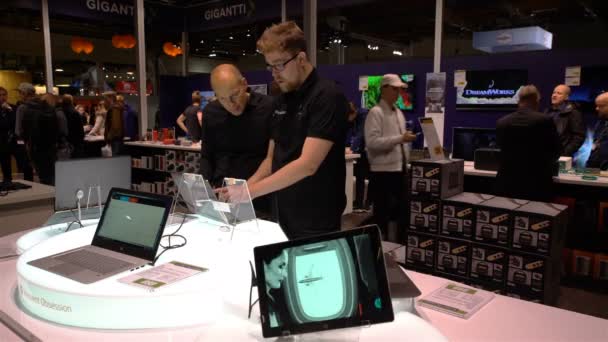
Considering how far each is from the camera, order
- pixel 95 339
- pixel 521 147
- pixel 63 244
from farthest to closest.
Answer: pixel 521 147
pixel 63 244
pixel 95 339

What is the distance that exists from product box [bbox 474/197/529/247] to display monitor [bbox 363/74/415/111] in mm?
3896

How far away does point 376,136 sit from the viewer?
4434mm

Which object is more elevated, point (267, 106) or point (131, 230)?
point (267, 106)

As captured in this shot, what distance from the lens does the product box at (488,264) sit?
11.3 ft

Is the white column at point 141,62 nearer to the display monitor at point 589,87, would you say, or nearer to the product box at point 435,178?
the product box at point 435,178

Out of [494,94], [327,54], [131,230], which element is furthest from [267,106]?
[327,54]

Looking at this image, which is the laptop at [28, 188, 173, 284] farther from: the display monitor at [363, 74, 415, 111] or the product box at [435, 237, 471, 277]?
the display monitor at [363, 74, 415, 111]

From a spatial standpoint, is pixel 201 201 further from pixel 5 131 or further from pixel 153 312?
pixel 5 131

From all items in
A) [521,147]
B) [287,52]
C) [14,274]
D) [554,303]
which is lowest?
[554,303]

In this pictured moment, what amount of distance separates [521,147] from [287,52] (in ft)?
7.97

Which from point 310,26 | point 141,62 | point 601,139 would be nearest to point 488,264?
point 601,139

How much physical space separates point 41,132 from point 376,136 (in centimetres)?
460

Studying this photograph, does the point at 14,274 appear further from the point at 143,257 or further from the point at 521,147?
the point at 521,147

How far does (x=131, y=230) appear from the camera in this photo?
1683 mm
